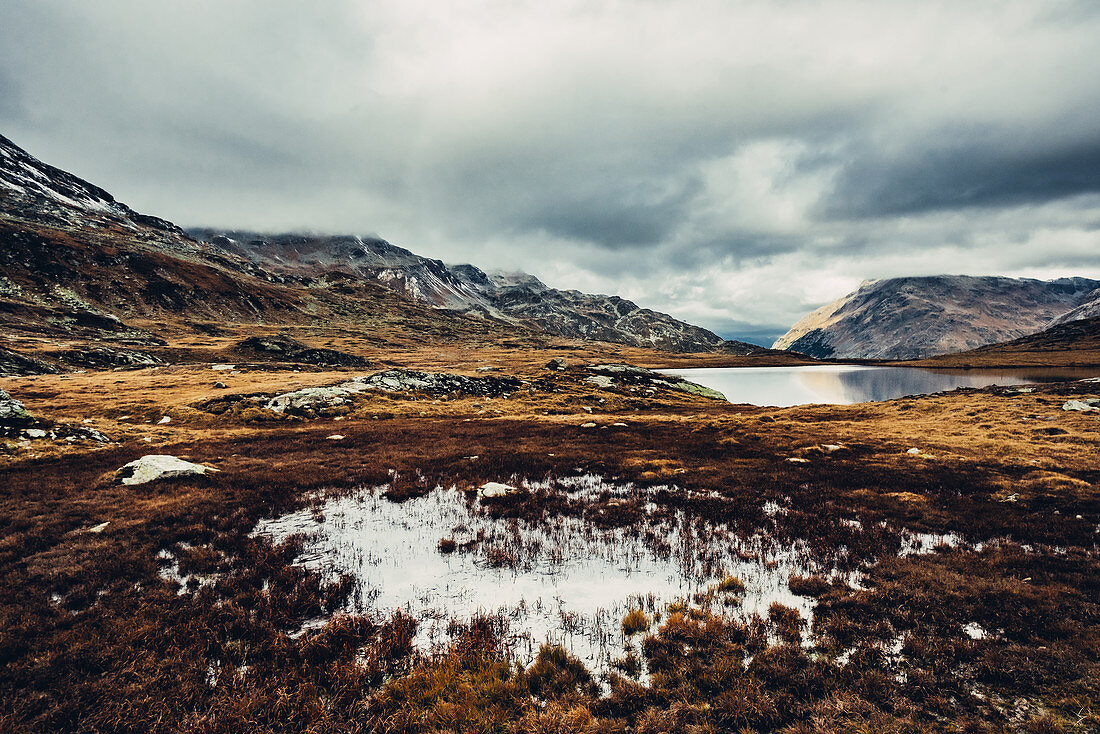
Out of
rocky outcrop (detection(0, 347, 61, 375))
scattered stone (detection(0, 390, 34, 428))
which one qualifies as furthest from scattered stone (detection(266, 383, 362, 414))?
rocky outcrop (detection(0, 347, 61, 375))

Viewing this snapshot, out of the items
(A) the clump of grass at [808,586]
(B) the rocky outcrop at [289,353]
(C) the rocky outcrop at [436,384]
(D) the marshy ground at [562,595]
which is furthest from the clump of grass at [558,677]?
(B) the rocky outcrop at [289,353]

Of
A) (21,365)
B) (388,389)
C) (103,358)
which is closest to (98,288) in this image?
(103,358)

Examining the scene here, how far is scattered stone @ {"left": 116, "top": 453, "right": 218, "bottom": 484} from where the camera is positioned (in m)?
18.1

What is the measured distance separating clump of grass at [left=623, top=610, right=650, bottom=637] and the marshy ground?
9 cm

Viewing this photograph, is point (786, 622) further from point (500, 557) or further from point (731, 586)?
point (500, 557)

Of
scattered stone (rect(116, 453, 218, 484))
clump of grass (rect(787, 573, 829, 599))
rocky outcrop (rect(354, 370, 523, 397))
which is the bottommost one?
scattered stone (rect(116, 453, 218, 484))

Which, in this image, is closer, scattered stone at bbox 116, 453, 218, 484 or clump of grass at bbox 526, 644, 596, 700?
clump of grass at bbox 526, 644, 596, 700

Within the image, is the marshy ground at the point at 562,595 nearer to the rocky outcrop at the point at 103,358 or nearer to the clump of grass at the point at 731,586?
the clump of grass at the point at 731,586

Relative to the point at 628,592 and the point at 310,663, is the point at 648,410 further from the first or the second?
the point at 310,663

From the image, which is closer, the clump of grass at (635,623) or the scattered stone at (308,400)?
the clump of grass at (635,623)

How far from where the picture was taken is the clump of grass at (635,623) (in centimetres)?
844

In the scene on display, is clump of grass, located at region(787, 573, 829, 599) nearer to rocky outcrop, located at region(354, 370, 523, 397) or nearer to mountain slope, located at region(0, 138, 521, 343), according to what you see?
rocky outcrop, located at region(354, 370, 523, 397)

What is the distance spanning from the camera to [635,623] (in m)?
8.53

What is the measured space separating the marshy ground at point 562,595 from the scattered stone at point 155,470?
2.22 feet
